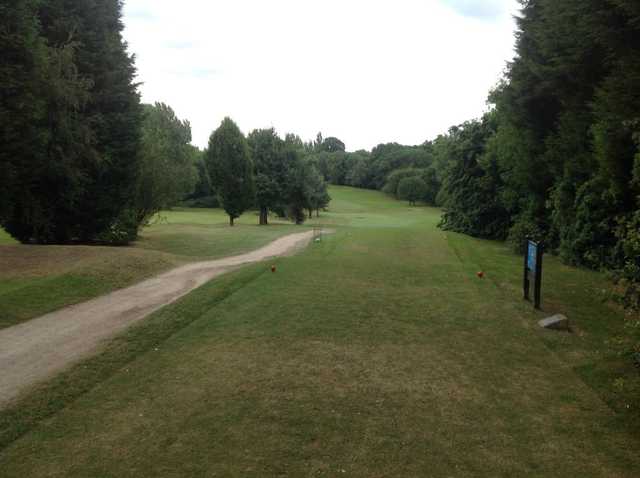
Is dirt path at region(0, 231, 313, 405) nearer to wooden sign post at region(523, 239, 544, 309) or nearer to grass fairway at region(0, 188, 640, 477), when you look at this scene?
grass fairway at region(0, 188, 640, 477)

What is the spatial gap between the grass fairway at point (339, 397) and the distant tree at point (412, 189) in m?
81.8

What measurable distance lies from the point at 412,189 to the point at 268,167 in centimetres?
5185

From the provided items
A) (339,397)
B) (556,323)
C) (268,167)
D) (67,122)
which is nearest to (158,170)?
(67,122)

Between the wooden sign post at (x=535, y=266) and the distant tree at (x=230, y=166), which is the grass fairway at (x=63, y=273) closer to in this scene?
the wooden sign post at (x=535, y=266)

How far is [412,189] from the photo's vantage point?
93.4 metres

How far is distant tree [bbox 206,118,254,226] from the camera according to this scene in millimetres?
41594

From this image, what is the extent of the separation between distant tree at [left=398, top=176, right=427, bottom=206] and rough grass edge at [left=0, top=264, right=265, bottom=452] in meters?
82.4

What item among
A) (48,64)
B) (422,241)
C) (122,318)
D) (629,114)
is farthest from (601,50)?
(48,64)

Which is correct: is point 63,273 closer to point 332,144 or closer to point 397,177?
point 397,177

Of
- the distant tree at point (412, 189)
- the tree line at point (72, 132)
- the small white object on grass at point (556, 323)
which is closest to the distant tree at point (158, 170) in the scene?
the tree line at point (72, 132)

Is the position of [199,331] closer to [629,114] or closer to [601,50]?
[629,114]

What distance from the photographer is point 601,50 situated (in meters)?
16.5

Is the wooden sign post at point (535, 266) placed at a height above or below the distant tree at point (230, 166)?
below

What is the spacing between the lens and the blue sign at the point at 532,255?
11969mm
